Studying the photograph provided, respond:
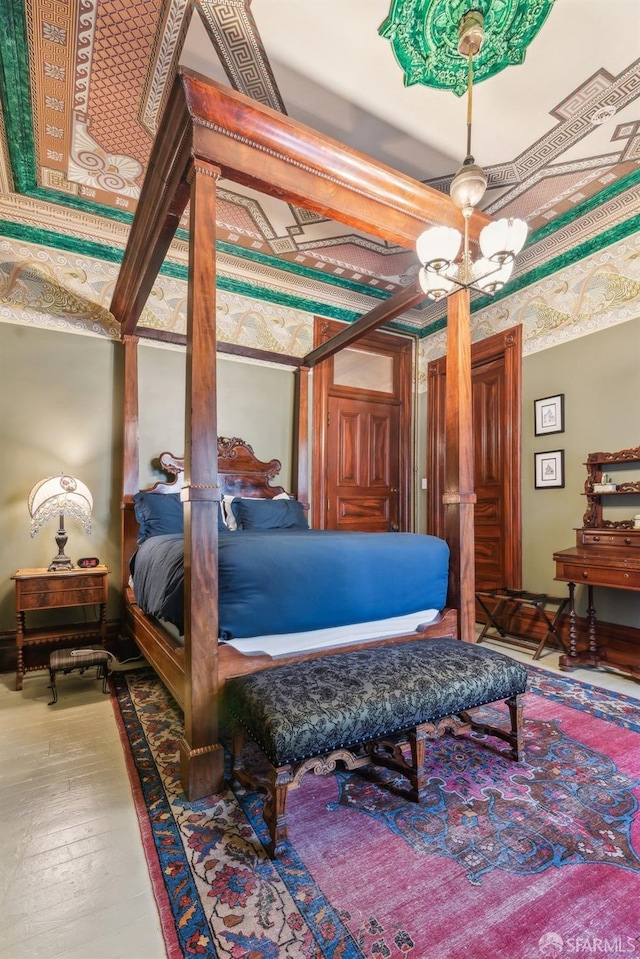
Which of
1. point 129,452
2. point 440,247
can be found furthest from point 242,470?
point 440,247

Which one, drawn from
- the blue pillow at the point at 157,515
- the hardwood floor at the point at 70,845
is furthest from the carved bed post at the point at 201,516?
the blue pillow at the point at 157,515

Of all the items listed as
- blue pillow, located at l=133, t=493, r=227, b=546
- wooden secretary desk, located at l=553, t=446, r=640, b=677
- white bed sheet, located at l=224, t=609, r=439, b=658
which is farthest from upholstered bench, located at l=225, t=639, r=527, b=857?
blue pillow, located at l=133, t=493, r=227, b=546

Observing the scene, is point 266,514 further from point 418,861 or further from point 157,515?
point 418,861

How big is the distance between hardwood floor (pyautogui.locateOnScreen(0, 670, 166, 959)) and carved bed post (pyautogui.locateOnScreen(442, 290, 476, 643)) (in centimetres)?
165

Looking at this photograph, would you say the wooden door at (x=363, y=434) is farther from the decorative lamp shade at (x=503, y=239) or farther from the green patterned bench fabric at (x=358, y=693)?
the green patterned bench fabric at (x=358, y=693)

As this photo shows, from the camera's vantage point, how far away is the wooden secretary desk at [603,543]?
9.40ft

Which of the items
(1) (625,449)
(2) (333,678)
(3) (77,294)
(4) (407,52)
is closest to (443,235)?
(4) (407,52)

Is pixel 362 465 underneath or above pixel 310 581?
above

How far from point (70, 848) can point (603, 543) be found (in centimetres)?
328

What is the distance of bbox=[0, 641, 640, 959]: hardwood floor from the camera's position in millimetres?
1061

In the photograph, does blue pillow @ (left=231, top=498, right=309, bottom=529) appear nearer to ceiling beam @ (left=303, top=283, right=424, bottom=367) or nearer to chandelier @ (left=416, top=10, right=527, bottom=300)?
ceiling beam @ (left=303, top=283, right=424, bottom=367)

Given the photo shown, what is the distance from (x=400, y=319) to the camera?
4984 mm

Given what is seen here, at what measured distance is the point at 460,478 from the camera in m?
2.28

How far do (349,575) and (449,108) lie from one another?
260cm
